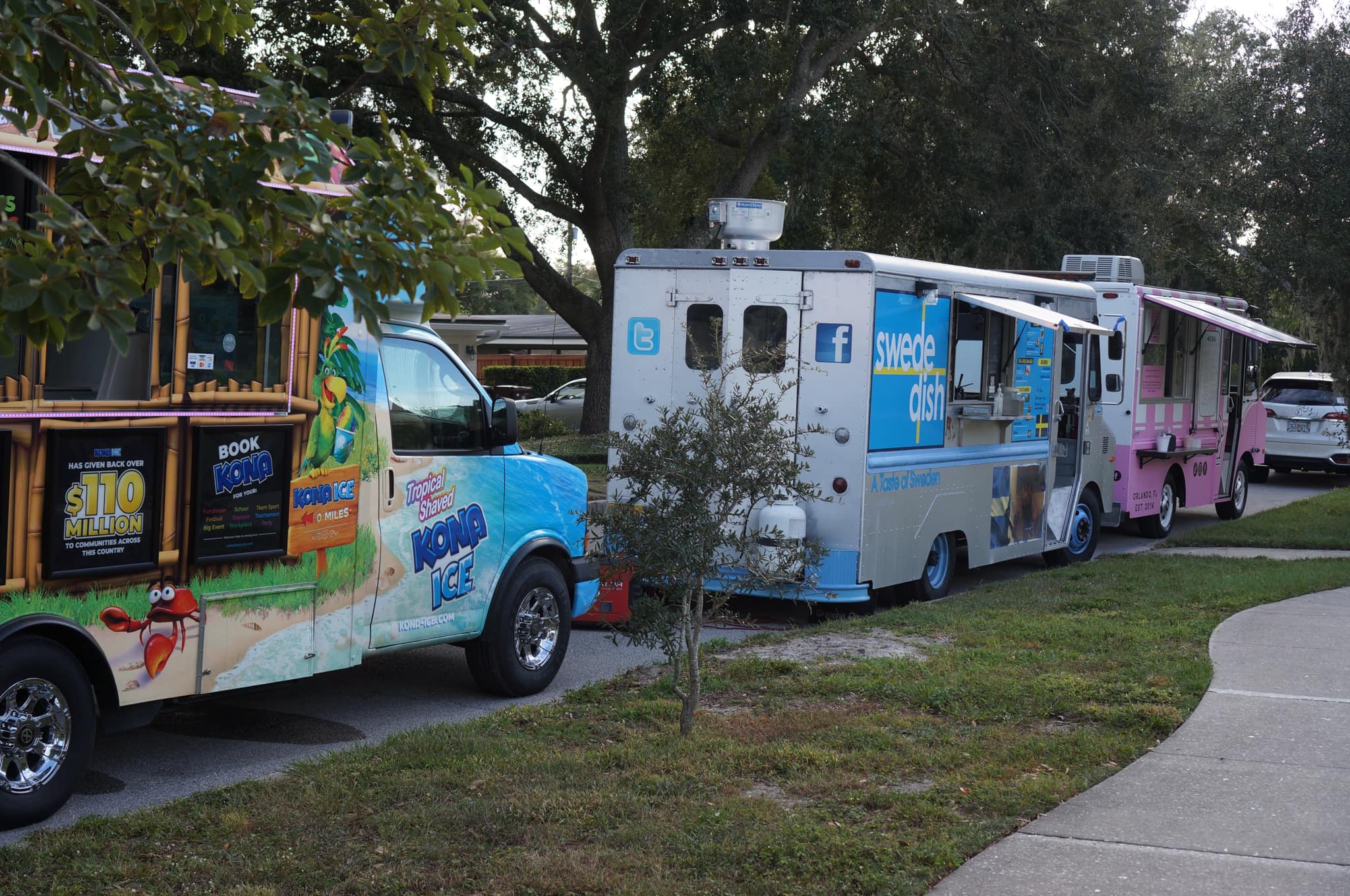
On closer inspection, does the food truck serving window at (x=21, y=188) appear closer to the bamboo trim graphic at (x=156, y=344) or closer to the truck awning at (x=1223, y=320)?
the bamboo trim graphic at (x=156, y=344)

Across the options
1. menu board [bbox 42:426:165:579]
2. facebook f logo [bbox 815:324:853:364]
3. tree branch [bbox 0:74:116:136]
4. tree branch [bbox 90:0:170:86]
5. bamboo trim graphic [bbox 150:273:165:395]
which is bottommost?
menu board [bbox 42:426:165:579]

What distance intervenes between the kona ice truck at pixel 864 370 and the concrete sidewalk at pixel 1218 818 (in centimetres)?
296

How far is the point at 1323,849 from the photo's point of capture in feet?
17.0

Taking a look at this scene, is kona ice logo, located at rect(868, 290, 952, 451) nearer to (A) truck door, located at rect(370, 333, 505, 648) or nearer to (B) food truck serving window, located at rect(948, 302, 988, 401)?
(B) food truck serving window, located at rect(948, 302, 988, 401)

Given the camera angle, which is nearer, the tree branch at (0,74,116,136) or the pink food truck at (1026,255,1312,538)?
the tree branch at (0,74,116,136)

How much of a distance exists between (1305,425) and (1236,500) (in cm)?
600

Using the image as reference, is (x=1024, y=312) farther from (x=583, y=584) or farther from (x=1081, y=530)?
(x=583, y=584)

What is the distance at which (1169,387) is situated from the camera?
1559cm

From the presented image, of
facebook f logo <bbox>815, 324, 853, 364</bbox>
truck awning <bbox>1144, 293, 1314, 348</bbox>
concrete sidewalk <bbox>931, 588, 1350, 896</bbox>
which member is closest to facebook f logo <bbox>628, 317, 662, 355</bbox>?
Result: facebook f logo <bbox>815, 324, 853, 364</bbox>

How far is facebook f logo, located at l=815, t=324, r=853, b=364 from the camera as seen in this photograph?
9.83 m

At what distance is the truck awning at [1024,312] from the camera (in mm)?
10891

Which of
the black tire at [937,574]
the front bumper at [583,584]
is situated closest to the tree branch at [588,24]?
the black tire at [937,574]

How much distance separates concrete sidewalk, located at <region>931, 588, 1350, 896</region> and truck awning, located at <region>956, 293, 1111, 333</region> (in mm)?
3744

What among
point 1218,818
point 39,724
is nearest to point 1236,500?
point 1218,818
